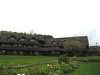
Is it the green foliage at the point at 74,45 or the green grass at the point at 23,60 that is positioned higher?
the green foliage at the point at 74,45

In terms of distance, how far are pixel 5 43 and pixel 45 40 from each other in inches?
647

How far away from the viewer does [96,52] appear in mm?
93812

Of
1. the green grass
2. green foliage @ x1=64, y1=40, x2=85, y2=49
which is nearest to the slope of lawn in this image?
the green grass

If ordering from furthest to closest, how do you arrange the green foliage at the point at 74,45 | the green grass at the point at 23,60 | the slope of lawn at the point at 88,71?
the green foliage at the point at 74,45 → the green grass at the point at 23,60 → the slope of lawn at the point at 88,71

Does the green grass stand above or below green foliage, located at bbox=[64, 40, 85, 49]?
below

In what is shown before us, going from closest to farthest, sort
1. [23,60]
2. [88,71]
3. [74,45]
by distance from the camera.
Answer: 1. [88,71]
2. [23,60]
3. [74,45]

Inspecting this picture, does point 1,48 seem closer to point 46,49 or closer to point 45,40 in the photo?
point 46,49

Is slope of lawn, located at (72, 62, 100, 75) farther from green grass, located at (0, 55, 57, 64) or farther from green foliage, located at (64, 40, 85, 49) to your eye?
green foliage, located at (64, 40, 85, 49)

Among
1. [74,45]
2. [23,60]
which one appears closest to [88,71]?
[23,60]

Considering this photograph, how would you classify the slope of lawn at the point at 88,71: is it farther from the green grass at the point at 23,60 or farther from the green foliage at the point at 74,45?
the green foliage at the point at 74,45

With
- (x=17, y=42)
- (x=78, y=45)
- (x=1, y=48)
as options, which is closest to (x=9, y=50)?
(x=1, y=48)

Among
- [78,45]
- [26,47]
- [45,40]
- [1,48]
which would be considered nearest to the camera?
[1,48]

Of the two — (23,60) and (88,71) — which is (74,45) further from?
(88,71)

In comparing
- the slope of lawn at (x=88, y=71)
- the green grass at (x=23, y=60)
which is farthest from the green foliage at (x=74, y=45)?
the slope of lawn at (x=88, y=71)
